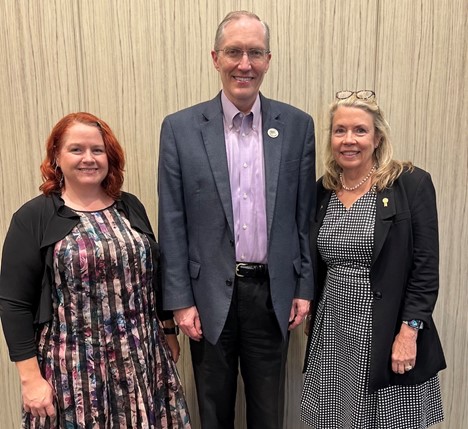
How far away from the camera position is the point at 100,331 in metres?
1.47

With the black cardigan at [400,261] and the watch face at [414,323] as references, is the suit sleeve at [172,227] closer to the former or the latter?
the black cardigan at [400,261]

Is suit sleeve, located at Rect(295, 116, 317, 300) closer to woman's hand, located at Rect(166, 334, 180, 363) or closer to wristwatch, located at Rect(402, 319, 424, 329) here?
wristwatch, located at Rect(402, 319, 424, 329)

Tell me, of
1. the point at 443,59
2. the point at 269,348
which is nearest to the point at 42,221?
the point at 269,348

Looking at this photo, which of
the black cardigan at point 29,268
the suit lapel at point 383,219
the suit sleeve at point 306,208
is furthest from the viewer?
the suit sleeve at point 306,208

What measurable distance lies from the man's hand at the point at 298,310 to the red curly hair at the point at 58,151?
30.3 inches

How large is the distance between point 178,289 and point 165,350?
0.26 metres

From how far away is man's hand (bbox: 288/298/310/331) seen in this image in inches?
66.1

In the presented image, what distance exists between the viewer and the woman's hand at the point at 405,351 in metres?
1.57

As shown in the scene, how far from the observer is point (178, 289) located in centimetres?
157

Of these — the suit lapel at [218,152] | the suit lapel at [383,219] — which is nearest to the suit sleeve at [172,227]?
the suit lapel at [218,152]

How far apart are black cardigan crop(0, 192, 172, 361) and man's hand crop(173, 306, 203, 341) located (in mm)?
433

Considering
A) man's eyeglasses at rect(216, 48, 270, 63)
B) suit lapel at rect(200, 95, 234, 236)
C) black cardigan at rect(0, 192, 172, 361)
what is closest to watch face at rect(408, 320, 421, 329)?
suit lapel at rect(200, 95, 234, 236)

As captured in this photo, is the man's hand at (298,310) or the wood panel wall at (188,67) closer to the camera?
the man's hand at (298,310)

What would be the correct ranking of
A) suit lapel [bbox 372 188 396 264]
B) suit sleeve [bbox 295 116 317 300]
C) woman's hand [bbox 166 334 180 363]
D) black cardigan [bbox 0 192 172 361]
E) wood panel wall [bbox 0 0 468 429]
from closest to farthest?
black cardigan [bbox 0 192 172 361] < suit lapel [bbox 372 188 396 264] < suit sleeve [bbox 295 116 317 300] < woman's hand [bbox 166 334 180 363] < wood panel wall [bbox 0 0 468 429]
